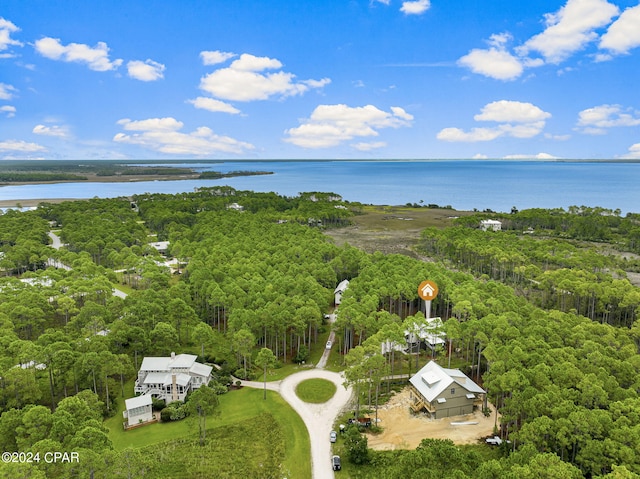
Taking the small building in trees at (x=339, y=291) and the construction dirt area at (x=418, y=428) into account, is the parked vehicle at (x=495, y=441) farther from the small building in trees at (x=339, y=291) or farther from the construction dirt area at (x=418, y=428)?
the small building in trees at (x=339, y=291)

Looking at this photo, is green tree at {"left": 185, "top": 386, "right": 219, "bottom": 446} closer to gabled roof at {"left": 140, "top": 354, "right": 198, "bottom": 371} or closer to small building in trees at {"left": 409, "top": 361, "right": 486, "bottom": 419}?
gabled roof at {"left": 140, "top": 354, "right": 198, "bottom": 371}

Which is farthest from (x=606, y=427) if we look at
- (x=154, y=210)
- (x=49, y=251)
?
(x=154, y=210)

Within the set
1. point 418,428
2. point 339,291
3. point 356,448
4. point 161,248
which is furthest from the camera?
point 161,248

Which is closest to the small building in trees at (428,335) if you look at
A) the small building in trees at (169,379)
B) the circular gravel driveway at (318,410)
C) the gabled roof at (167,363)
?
the circular gravel driveway at (318,410)

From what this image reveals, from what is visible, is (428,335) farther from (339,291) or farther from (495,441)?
(339,291)

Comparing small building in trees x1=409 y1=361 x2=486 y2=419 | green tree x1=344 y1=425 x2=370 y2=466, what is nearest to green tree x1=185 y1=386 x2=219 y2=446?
green tree x1=344 y1=425 x2=370 y2=466

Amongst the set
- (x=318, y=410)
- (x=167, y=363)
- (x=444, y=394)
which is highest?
(x=167, y=363)

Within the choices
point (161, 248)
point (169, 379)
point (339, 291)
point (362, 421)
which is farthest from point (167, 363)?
point (161, 248)

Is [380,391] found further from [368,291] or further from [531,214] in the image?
[531,214]
